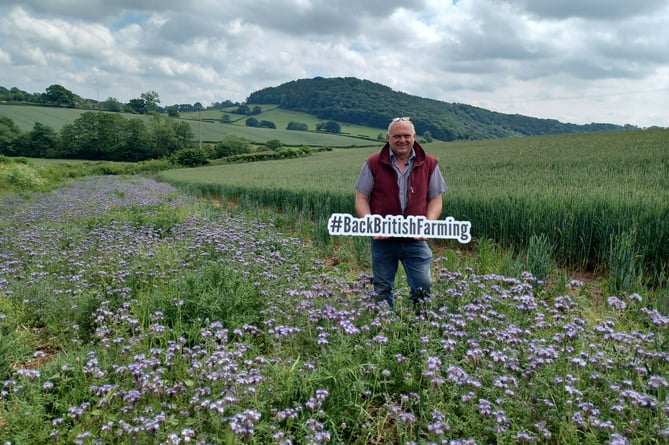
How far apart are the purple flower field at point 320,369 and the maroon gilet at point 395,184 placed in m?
0.94

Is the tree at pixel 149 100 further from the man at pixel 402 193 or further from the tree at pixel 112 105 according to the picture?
the man at pixel 402 193

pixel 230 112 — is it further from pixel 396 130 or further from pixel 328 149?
pixel 396 130

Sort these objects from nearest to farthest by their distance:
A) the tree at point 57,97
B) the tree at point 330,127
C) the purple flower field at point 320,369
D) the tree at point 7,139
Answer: the purple flower field at point 320,369
the tree at point 7,139
the tree at point 330,127
the tree at point 57,97

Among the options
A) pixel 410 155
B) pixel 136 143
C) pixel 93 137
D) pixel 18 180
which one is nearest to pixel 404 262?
pixel 410 155

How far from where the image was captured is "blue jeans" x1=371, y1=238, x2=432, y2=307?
4168 mm

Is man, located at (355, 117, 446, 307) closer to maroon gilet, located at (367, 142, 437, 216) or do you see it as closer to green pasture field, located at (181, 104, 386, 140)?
maroon gilet, located at (367, 142, 437, 216)

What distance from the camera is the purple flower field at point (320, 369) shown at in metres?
2.37

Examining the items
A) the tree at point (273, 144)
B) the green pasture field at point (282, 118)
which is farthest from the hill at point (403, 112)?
the tree at point (273, 144)

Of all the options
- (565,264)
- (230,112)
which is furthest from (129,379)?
(230,112)

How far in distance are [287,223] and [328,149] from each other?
56.1 metres

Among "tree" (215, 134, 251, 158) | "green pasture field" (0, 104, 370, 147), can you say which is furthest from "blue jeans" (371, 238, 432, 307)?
"green pasture field" (0, 104, 370, 147)

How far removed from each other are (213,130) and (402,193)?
291ft

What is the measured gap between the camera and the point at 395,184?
160 inches

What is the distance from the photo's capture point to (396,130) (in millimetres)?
3895
